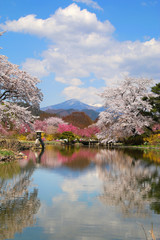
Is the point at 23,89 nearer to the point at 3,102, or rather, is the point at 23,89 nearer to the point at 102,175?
the point at 3,102

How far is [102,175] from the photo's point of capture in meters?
11.1

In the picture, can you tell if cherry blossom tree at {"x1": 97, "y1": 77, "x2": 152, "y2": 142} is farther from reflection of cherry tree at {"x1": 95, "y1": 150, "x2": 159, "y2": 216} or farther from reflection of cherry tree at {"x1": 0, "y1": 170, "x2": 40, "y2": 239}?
reflection of cherry tree at {"x1": 0, "y1": 170, "x2": 40, "y2": 239}

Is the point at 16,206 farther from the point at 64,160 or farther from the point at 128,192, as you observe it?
the point at 64,160

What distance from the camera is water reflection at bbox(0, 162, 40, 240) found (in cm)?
479

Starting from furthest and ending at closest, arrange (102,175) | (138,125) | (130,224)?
(138,125) < (102,175) < (130,224)

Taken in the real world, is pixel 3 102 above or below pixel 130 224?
above

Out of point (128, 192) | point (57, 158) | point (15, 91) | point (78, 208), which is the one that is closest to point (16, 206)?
point (78, 208)

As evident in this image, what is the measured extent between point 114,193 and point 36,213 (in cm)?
273

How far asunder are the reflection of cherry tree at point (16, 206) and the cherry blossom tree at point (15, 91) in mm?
11660

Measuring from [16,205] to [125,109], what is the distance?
105 ft

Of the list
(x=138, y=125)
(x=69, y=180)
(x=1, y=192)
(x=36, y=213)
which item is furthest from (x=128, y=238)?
(x=138, y=125)

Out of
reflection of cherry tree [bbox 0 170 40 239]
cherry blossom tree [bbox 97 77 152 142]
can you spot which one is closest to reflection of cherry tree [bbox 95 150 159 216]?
reflection of cherry tree [bbox 0 170 40 239]

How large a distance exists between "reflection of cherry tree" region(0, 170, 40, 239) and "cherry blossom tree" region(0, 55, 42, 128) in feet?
38.3

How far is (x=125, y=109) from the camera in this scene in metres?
37.2
